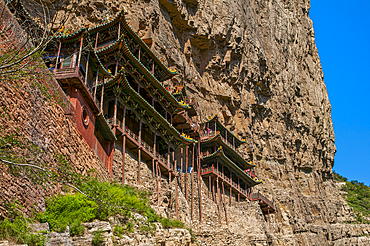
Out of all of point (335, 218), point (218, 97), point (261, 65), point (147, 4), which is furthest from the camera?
point (335, 218)

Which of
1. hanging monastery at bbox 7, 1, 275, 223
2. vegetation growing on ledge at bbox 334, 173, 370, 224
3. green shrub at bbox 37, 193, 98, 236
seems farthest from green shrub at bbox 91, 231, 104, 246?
vegetation growing on ledge at bbox 334, 173, 370, 224

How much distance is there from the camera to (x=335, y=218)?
184ft

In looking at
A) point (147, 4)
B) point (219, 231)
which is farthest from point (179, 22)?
point (219, 231)

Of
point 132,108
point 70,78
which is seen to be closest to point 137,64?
point 132,108

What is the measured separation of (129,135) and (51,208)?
12.5 metres

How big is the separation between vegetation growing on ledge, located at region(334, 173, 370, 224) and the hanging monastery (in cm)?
3261

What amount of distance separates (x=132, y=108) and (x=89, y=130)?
801 centimetres

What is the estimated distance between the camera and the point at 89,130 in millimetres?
17109

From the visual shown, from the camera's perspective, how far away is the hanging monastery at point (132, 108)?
17.6 m

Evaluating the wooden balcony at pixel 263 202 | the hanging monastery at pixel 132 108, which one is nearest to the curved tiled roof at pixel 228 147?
the hanging monastery at pixel 132 108

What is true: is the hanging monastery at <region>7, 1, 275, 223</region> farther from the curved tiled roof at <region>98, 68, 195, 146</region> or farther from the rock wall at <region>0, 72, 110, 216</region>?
the rock wall at <region>0, 72, 110, 216</region>

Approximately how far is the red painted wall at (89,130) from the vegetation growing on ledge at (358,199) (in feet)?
175

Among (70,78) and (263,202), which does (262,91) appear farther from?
(70,78)

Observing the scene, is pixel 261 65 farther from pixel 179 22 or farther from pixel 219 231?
pixel 219 231
